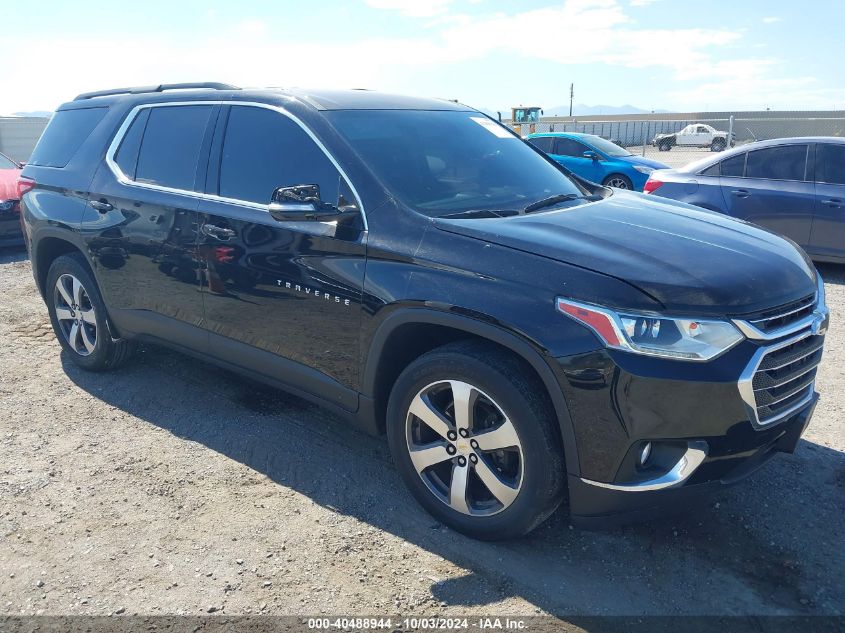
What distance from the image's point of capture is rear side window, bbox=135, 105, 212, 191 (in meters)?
4.05

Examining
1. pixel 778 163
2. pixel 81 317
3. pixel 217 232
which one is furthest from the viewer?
pixel 778 163

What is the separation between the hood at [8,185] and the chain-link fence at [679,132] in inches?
798

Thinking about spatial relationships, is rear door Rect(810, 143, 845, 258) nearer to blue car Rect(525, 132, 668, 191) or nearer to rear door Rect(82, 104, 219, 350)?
blue car Rect(525, 132, 668, 191)

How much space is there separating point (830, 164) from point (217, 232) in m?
6.80

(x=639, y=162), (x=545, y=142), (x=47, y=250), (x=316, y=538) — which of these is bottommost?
(x=316, y=538)

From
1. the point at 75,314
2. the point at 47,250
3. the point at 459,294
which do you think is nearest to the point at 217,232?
the point at 459,294

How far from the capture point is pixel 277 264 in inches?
137

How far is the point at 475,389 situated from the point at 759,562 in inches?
55.3

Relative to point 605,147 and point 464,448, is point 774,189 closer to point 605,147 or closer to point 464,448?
point 464,448

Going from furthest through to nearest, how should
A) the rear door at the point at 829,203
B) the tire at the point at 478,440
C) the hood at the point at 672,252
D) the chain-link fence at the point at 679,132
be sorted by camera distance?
the chain-link fence at the point at 679,132
the rear door at the point at 829,203
the tire at the point at 478,440
the hood at the point at 672,252

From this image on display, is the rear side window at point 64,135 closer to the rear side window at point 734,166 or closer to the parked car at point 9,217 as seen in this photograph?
the parked car at point 9,217

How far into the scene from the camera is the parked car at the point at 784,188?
743 centimetres

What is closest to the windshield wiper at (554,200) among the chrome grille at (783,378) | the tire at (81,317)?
the chrome grille at (783,378)

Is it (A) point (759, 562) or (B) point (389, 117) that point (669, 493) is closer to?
(A) point (759, 562)
